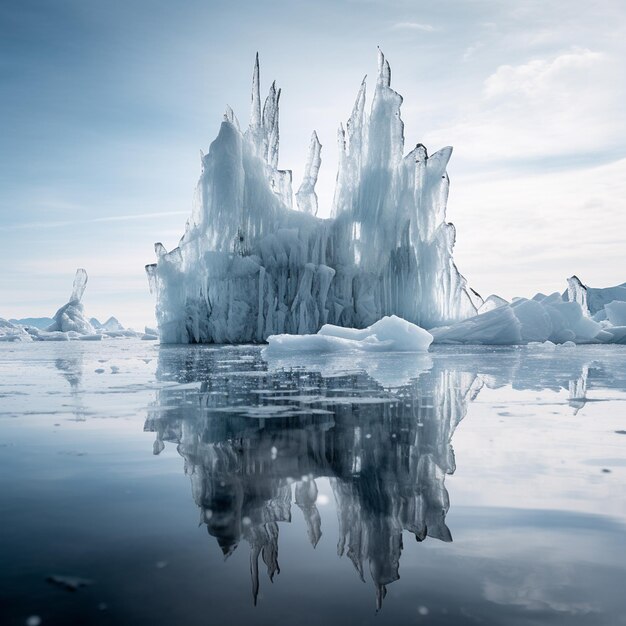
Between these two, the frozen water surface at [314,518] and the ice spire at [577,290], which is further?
the ice spire at [577,290]

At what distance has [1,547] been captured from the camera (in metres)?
2.03

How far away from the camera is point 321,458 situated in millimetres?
3455

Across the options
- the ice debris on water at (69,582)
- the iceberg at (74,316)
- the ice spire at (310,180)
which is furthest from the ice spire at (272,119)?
the iceberg at (74,316)

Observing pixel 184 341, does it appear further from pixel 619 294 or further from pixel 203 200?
pixel 619 294

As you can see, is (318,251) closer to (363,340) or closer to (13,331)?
(363,340)

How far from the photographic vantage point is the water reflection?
7.28ft

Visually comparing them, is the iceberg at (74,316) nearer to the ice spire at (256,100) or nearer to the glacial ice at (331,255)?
the glacial ice at (331,255)

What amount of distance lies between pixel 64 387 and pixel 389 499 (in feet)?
22.3

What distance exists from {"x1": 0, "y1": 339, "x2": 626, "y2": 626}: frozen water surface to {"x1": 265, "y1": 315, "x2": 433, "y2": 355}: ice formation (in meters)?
12.8

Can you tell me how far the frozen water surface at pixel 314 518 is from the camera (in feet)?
5.40

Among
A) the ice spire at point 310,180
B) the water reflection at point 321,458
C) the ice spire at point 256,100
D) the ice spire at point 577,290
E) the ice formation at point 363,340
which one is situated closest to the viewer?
the water reflection at point 321,458

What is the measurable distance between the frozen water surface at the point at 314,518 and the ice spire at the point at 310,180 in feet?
101

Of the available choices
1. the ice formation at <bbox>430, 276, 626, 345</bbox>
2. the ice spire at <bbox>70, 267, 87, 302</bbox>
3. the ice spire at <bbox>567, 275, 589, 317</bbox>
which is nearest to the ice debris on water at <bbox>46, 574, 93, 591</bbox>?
the ice formation at <bbox>430, 276, 626, 345</bbox>

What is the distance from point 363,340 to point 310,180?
19.1 meters
